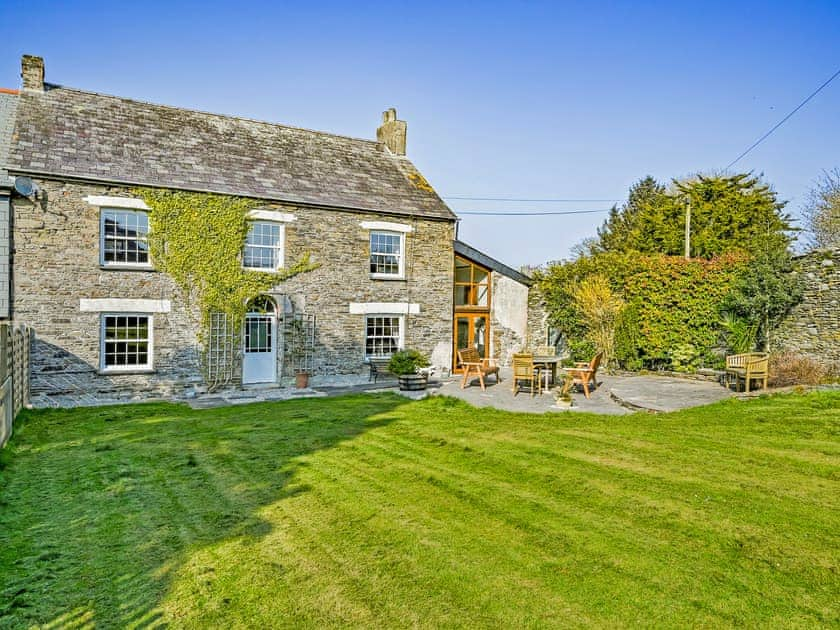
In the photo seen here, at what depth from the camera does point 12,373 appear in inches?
416

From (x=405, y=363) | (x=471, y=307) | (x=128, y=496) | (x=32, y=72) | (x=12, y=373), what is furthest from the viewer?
(x=471, y=307)

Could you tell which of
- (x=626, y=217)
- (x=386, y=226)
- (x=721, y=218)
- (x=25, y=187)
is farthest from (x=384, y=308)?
(x=626, y=217)

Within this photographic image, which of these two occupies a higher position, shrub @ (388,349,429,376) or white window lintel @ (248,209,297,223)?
white window lintel @ (248,209,297,223)

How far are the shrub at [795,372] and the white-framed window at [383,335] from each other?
1026 centimetres

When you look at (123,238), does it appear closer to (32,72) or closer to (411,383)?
(32,72)

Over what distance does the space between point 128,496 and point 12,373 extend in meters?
5.64

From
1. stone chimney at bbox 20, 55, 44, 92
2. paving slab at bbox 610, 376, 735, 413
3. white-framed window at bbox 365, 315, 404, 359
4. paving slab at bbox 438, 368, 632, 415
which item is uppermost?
stone chimney at bbox 20, 55, 44, 92

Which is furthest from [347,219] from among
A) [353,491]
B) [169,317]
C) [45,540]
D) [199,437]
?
[45,540]

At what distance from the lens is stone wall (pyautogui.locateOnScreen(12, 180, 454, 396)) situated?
13898 mm

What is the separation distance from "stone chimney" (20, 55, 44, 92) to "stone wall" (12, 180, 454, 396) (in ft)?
13.2

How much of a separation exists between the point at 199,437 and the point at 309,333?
292 inches

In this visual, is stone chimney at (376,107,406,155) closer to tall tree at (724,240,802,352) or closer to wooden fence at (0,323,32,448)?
tall tree at (724,240,802,352)

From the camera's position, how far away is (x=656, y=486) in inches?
268

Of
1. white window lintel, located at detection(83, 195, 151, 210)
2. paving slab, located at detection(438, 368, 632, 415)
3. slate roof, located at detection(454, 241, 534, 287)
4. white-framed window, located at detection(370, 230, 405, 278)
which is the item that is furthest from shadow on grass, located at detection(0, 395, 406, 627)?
slate roof, located at detection(454, 241, 534, 287)
